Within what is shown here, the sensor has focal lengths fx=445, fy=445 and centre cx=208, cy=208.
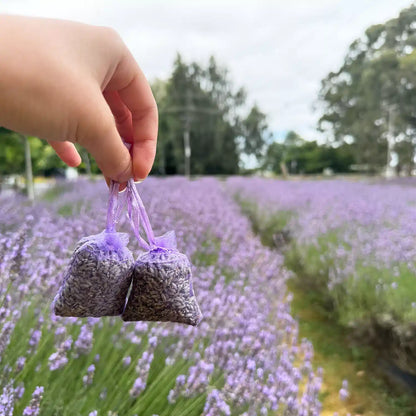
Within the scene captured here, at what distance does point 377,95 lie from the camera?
21797 millimetres

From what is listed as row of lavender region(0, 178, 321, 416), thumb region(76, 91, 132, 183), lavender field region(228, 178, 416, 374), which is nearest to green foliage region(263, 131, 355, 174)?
lavender field region(228, 178, 416, 374)

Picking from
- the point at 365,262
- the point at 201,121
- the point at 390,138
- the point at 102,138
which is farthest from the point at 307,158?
the point at 102,138

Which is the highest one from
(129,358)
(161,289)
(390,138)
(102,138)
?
(390,138)

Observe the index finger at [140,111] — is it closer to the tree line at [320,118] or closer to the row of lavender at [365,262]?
the row of lavender at [365,262]

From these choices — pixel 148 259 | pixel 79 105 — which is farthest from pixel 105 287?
pixel 79 105

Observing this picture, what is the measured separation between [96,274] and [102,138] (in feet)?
1.01

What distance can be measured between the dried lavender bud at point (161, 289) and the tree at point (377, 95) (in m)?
17.1

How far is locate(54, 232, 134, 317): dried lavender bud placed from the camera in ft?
2.67

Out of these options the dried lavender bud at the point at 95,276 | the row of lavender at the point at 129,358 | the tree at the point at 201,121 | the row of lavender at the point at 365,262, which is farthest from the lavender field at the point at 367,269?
the tree at the point at 201,121

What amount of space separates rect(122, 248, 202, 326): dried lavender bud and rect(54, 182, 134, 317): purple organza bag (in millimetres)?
36

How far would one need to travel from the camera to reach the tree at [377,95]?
19844mm

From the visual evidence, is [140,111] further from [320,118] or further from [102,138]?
[320,118]

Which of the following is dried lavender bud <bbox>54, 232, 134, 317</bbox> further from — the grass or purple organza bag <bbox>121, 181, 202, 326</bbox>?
the grass

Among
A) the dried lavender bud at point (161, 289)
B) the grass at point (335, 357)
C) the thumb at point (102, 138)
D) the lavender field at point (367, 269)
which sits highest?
the thumb at point (102, 138)
